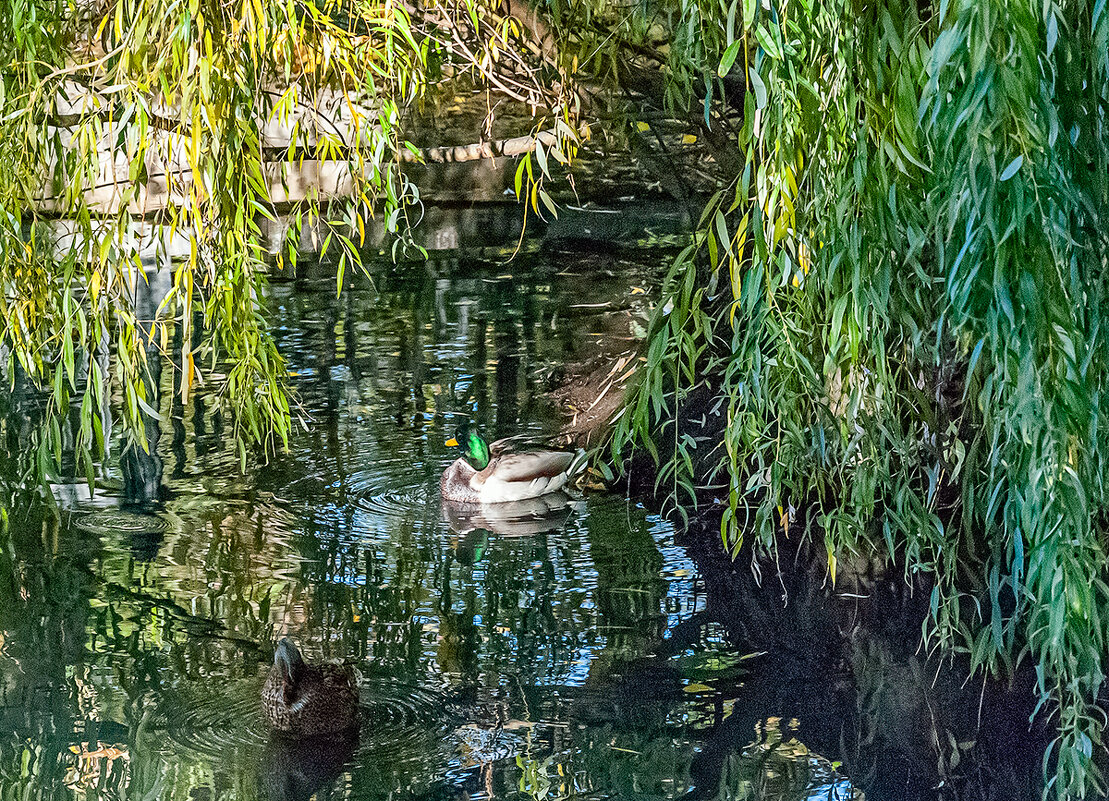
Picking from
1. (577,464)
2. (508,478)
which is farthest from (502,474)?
(577,464)

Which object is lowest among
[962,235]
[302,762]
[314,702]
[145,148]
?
[302,762]

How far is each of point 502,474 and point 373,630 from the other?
119 cm

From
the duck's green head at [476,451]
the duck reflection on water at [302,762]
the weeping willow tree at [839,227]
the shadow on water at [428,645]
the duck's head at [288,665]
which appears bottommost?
the duck reflection on water at [302,762]

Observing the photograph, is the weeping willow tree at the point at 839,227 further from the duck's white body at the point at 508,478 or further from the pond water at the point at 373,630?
the duck's white body at the point at 508,478

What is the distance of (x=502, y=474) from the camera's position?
5293mm

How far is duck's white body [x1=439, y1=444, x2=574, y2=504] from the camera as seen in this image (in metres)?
5.27

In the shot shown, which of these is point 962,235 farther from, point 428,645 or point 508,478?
point 508,478

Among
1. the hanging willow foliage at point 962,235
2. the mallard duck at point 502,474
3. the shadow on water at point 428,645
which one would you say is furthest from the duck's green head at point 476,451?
the hanging willow foliage at point 962,235

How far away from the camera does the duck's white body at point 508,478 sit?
207 inches

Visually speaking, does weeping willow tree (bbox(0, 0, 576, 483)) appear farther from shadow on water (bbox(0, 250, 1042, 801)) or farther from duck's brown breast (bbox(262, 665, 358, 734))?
shadow on water (bbox(0, 250, 1042, 801))

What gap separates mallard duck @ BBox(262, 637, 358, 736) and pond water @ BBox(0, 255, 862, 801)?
6 centimetres

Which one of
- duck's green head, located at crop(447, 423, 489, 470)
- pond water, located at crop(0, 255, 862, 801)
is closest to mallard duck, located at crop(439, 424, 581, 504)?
duck's green head, located at crop(447, 423, 489, 470)

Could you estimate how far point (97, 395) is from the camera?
2.90m

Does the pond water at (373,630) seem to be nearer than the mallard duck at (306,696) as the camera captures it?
Yes
